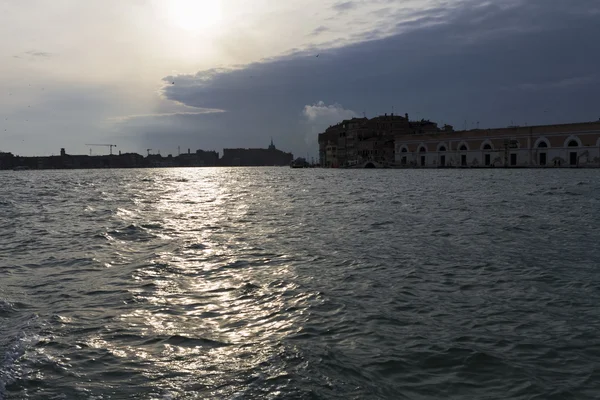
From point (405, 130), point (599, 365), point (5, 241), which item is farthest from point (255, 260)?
point (405, 130)

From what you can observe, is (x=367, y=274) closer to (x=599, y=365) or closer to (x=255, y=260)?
(x=255, y=260)

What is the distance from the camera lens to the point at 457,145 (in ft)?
364

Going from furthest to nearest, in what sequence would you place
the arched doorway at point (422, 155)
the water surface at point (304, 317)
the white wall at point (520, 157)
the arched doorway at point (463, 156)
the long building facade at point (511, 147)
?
1. the arched doorway at point (422, 155)
2. the arched doorway at point (463, 156)
3. the long building facade at point (511, 147)
4. the white wall at point (520, 157)
5. the water surface at point (304, 317)

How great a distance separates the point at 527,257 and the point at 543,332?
5.54m

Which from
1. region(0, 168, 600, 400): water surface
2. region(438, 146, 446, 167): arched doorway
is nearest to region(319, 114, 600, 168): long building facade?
region(438, 146, 446, 167): arched doorway

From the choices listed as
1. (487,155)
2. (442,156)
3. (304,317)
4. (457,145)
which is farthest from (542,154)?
(304,317)

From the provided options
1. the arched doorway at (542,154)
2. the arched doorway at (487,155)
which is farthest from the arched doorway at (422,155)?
the arched doorway at (542,154)

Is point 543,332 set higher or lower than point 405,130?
lower

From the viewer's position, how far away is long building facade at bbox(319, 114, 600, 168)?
90.1 meters

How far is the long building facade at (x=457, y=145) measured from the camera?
90.1 meters

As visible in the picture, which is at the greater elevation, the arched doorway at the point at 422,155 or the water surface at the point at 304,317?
the arched doorway at the point at 422,155

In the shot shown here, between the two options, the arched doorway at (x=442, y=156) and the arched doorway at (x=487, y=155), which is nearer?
the arched doorway at (x=487, y=155)

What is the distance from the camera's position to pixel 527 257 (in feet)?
38.4

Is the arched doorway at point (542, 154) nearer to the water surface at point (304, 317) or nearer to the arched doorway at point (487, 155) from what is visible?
the arched doorway at point (487, 155)
